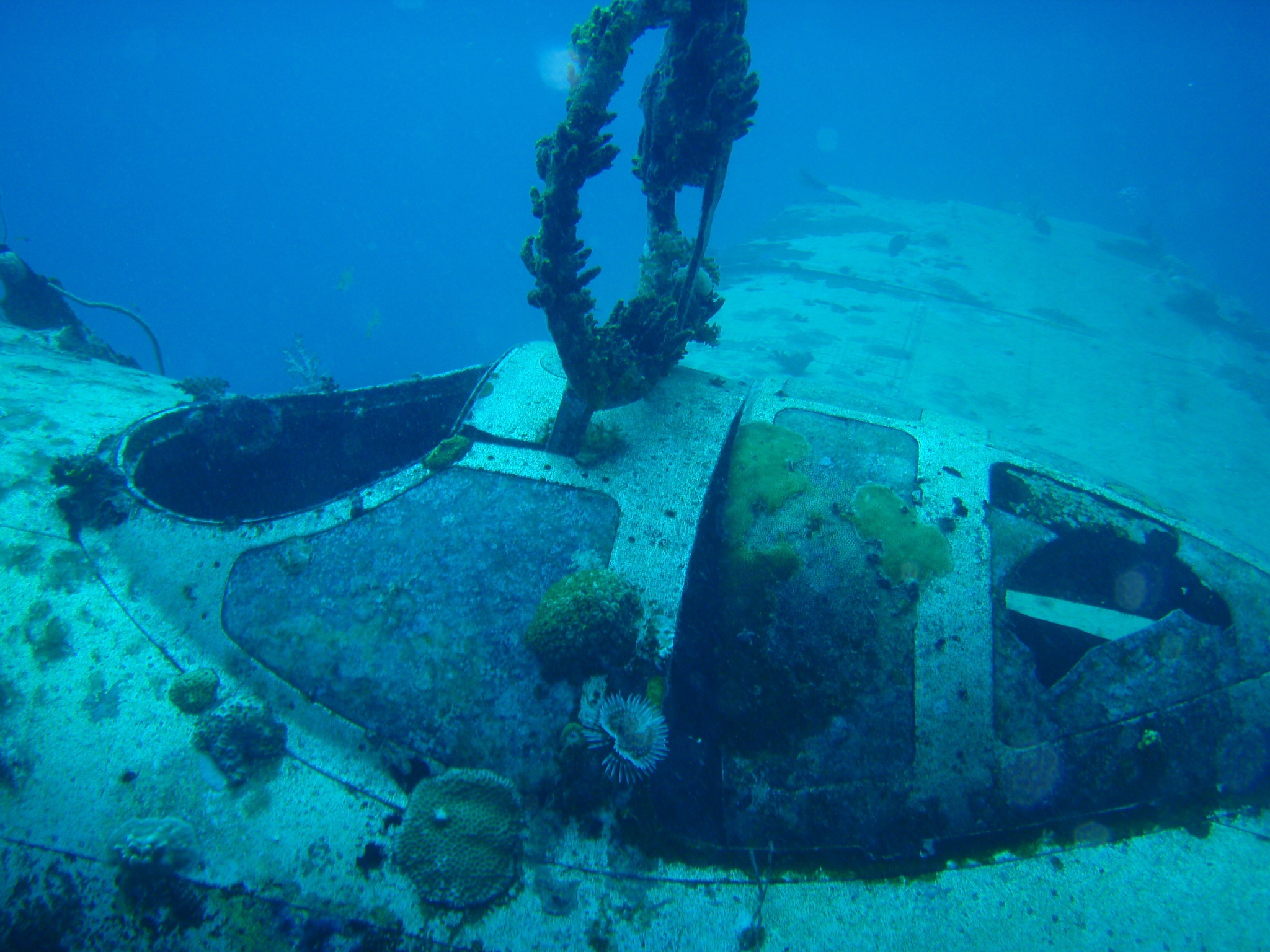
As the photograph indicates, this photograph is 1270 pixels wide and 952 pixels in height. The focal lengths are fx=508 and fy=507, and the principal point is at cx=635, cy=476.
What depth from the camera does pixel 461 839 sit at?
300cm

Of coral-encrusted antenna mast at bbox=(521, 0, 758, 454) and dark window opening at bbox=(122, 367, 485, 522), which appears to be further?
dark window opening at bbox=(122, 367, 485, 522)

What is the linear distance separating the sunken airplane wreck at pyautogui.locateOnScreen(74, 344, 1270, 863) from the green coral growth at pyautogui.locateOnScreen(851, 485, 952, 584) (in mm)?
20

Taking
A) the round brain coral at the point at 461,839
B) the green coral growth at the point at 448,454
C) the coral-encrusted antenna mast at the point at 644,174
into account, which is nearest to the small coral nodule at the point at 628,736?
the round brain coral at the point at 461,839

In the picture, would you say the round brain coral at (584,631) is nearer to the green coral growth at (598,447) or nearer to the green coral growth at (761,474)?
the green coral growth at (761,474)

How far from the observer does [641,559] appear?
3.97 meters

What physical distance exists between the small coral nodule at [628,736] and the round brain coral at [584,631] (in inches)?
11.6

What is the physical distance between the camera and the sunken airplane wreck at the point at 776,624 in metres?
3.32

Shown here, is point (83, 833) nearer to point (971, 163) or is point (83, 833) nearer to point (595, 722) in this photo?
point (595, 722)

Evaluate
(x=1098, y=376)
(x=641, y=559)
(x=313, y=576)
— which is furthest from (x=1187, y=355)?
(x=313, y=576)

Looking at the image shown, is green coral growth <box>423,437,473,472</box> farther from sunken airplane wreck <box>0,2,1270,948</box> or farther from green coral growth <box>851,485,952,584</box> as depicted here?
green coral growth <box>851,485,952,584</box>

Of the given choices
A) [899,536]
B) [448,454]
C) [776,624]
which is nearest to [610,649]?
[776,624]

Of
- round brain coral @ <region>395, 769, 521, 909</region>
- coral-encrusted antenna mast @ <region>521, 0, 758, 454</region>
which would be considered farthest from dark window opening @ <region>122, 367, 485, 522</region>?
round brain coral @ <region>395, 769, 521, 909</region>

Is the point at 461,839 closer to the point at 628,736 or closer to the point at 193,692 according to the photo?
the point at 628,736

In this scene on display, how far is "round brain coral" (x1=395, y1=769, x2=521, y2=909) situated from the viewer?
9.52ft
